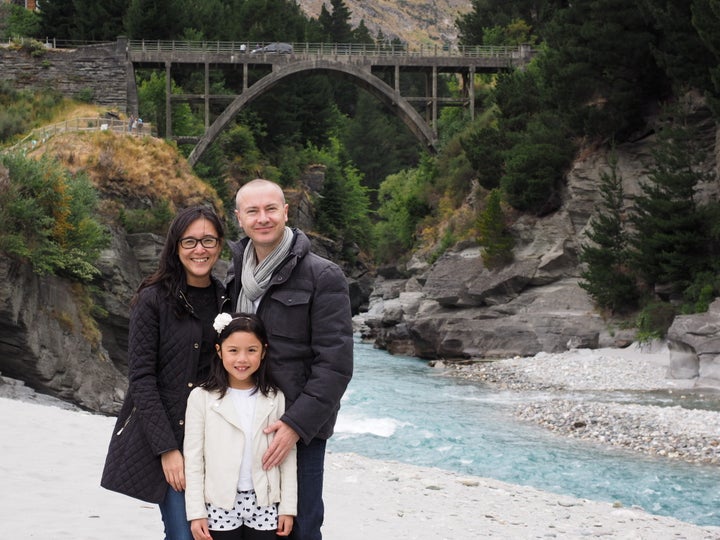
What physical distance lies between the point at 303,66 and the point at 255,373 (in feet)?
127

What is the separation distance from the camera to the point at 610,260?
85.3 ft

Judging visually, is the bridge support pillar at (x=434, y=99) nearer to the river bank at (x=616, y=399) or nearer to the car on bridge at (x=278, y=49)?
the car on bridge at (x=278, y=49)

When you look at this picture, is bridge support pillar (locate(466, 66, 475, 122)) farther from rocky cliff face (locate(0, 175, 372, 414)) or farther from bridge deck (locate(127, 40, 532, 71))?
rocky cliff face (locate(0, 175, 372, 414))

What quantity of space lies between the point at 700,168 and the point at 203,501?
24.2 metres

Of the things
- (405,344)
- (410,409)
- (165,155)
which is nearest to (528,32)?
(405,344)

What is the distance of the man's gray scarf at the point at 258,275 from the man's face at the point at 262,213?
0.05 meters

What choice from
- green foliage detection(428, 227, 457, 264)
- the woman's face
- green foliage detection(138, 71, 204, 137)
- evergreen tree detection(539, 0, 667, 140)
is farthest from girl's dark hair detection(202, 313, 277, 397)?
green foliage detection(138, 71, 204, 137)

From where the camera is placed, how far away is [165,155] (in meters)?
27.1

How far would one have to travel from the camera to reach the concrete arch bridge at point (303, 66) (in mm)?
39969

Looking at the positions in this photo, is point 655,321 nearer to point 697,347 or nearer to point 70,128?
point 697,347

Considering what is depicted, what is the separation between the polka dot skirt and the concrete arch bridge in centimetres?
3684

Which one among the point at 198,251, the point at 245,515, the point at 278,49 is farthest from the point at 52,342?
the point at 278,49

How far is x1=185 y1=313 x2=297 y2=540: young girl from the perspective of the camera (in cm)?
388

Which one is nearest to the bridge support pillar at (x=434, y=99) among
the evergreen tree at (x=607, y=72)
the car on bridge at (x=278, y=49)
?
the car on bridge at (x=278, y=49)
